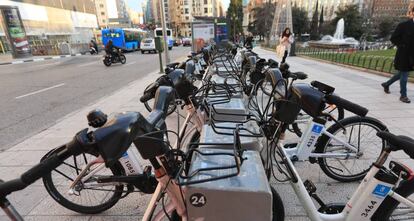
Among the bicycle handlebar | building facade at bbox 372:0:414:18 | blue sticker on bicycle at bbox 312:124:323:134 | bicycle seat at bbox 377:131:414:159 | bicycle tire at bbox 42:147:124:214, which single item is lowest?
bicycle tire at bbox 42:147:124:214

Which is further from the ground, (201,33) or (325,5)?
(325,5)

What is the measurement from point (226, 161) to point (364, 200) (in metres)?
0.88

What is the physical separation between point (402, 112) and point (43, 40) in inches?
1285

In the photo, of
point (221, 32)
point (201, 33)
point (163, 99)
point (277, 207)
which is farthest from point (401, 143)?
point (221, 32)

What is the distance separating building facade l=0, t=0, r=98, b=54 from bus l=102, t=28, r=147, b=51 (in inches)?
145

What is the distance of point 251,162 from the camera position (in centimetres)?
153

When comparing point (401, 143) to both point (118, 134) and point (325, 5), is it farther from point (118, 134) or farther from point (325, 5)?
point (325, 5)

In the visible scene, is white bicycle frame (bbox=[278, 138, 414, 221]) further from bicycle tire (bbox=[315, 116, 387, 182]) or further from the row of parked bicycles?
bicycle tire (bbox=[315, 116, 387, 182])

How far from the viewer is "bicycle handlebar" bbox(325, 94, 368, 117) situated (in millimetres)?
1683

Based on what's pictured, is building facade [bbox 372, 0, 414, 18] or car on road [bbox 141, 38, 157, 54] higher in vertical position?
building facade [bbox 372, 0, 414, 18]

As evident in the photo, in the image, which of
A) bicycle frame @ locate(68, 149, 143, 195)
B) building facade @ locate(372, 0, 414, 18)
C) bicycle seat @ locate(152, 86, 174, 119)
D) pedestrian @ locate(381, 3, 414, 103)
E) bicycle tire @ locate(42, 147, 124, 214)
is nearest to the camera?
bicycle seat @ locate(152, 86, 174, 119)

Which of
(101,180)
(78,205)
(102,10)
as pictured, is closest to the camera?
(101,180)

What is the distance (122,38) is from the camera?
92.0 ft

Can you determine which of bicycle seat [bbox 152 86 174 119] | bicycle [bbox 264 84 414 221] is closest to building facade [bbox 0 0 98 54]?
bicycle seat [bbox 152 86 174 119]
